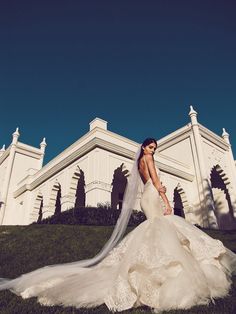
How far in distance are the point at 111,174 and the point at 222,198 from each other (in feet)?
62.6

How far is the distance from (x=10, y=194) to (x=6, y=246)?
20.4 metres

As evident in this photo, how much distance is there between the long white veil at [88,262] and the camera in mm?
4137

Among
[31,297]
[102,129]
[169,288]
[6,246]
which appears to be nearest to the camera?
[169,288]

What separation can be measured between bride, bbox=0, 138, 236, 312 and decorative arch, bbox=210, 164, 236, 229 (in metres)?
19.7

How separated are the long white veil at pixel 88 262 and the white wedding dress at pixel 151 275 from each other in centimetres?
2

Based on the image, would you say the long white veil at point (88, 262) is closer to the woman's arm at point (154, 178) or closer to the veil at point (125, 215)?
the veil at point (125, 215)

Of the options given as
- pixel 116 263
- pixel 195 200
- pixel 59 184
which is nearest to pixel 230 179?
pixel 195 200

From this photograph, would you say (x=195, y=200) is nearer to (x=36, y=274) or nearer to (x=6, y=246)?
(x=6, y=246)

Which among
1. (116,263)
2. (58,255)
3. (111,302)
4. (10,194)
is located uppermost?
(10,194)

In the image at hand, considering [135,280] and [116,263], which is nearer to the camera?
[135,280]

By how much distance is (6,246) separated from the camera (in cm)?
882

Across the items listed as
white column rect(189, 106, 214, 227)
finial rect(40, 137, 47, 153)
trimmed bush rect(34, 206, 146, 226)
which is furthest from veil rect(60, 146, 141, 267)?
finial rect(40, 137, 47, 153)

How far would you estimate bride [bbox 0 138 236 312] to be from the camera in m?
3.12

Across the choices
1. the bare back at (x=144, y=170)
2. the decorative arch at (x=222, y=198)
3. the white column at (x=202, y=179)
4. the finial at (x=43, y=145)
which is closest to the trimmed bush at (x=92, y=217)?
the white column at (x=202, y=179)
